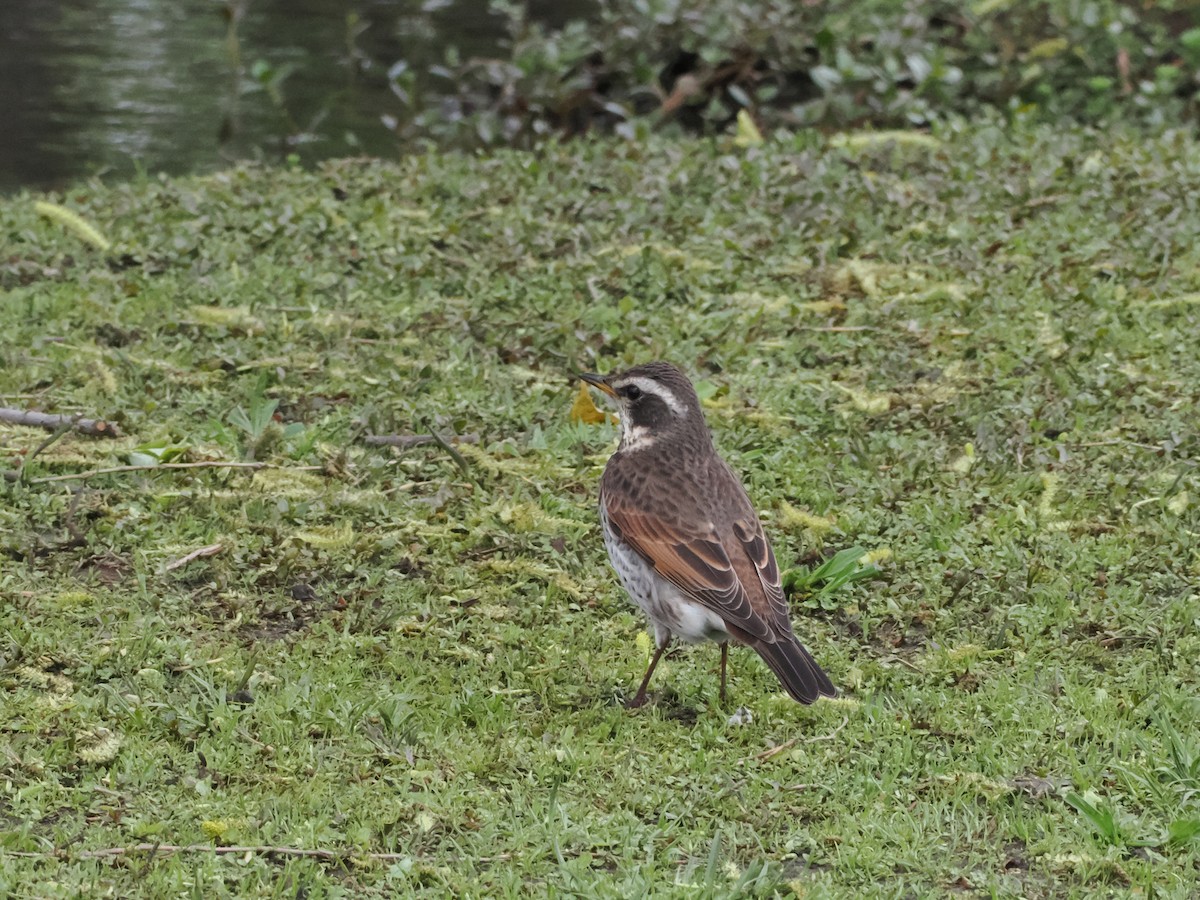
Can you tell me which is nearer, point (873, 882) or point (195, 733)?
point (873, 882)

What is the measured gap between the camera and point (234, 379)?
9.34 m

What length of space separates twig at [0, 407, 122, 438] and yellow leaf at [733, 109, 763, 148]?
6.79m

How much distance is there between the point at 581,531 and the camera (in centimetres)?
783

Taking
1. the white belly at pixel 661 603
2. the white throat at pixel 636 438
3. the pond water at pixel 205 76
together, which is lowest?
the pond water at pixel 205 76

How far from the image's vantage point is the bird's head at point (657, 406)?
273 inches

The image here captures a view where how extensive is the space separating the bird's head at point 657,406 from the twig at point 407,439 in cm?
175

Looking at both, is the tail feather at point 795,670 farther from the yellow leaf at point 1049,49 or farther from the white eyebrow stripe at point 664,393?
the yellow leaf at point 1049,49

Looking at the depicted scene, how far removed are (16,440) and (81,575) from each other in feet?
4.44

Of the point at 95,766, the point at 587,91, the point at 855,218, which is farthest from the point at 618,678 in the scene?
the point at 587,91

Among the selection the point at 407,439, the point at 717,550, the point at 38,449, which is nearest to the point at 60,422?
the point at 38,449

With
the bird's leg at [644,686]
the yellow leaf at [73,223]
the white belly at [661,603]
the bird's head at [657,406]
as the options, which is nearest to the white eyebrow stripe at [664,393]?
the bird's head at [657,406]

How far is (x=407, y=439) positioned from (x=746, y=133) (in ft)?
21.2

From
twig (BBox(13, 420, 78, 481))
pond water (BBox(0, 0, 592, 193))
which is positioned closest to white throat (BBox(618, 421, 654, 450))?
twig (BBox(13, 420, 78, 481))

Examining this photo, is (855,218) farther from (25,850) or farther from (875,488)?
(25,850)
